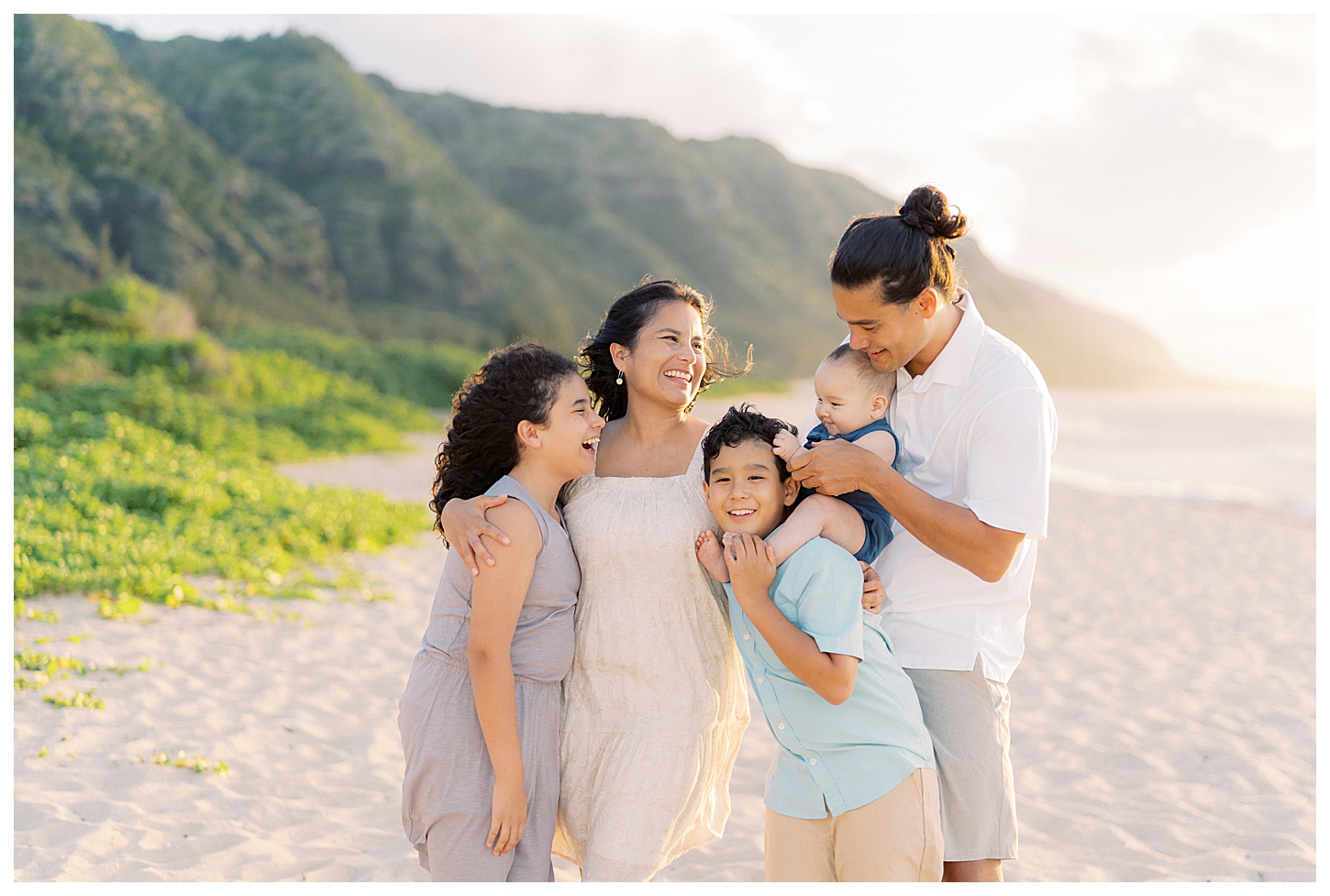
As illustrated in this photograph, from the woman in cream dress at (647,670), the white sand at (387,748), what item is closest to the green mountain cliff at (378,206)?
the white sand at (387,748)

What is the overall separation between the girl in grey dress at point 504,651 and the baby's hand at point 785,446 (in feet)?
1.87

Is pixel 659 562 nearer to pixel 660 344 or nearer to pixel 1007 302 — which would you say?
pixel 660 344

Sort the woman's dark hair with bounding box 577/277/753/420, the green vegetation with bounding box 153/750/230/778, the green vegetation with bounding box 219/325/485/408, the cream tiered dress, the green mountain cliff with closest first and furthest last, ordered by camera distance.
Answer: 1. the cream tiered dress
2. the woman's dark hair with bounding box 577/277/753/420
3. the green vegetation with bounding box 153/750/230/778
4. the green vegetation with bounding box 219/325/485/408
5. the green mountain cliff

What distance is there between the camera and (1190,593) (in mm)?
8977

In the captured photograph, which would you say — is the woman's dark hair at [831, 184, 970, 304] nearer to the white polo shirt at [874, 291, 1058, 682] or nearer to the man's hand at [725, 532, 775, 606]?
the white polo shirt at [874, 291, 1058, 682]

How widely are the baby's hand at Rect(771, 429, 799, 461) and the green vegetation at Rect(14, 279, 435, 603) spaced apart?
5.47m

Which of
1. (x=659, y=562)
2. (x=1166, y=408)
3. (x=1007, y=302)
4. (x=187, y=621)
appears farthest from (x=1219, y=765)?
(x=1007, y=302)

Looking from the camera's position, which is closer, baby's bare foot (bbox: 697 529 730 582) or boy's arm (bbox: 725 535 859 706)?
boy's arm (bbox: 725 535 859 706)

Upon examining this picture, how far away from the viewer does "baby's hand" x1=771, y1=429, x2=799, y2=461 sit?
7.47 feet

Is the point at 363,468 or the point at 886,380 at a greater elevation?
the point at 886,380

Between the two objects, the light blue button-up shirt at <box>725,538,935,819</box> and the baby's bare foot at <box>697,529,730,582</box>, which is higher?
the baby's bare foot at <box>697,529,730,582</box>

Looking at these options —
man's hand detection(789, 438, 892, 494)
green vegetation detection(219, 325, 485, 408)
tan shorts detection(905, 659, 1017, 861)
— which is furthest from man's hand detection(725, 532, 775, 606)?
green vegetation detection(219, 325, 485, 408)

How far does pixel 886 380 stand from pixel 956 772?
1.03 meters

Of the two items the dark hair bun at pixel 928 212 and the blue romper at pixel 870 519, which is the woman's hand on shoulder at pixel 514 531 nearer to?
the blue romper at pixel 870 519
